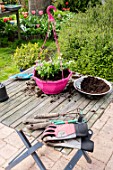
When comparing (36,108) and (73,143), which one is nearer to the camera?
(73,143)

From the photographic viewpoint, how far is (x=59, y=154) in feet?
7.14

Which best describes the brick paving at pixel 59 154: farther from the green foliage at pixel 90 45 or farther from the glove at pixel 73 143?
the green foliage at pixel 90 45

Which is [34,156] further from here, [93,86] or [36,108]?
Answer: [93,86]

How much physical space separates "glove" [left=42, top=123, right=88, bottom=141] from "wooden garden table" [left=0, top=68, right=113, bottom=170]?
0.60 ft

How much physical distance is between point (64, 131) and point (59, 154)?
75cm

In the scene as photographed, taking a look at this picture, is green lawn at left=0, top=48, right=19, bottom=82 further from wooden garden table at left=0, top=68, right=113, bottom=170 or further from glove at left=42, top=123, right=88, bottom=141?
glove at left=42, top=123, right=88, bottom=141

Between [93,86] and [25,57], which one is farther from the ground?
[93,86]

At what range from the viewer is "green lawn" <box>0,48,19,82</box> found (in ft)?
13.6

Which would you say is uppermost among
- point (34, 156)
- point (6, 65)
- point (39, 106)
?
point (39, 106)

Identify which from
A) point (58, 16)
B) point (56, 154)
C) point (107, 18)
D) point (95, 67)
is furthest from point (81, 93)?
point (58, 16)

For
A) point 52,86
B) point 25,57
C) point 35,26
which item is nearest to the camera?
point 52,86

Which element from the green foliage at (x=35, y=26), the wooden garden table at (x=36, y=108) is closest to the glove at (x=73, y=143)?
the wooden garden table at (x=36, y=108)

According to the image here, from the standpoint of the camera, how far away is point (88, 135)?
Answer: 1.58 metres

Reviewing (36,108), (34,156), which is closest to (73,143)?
(34,156)
